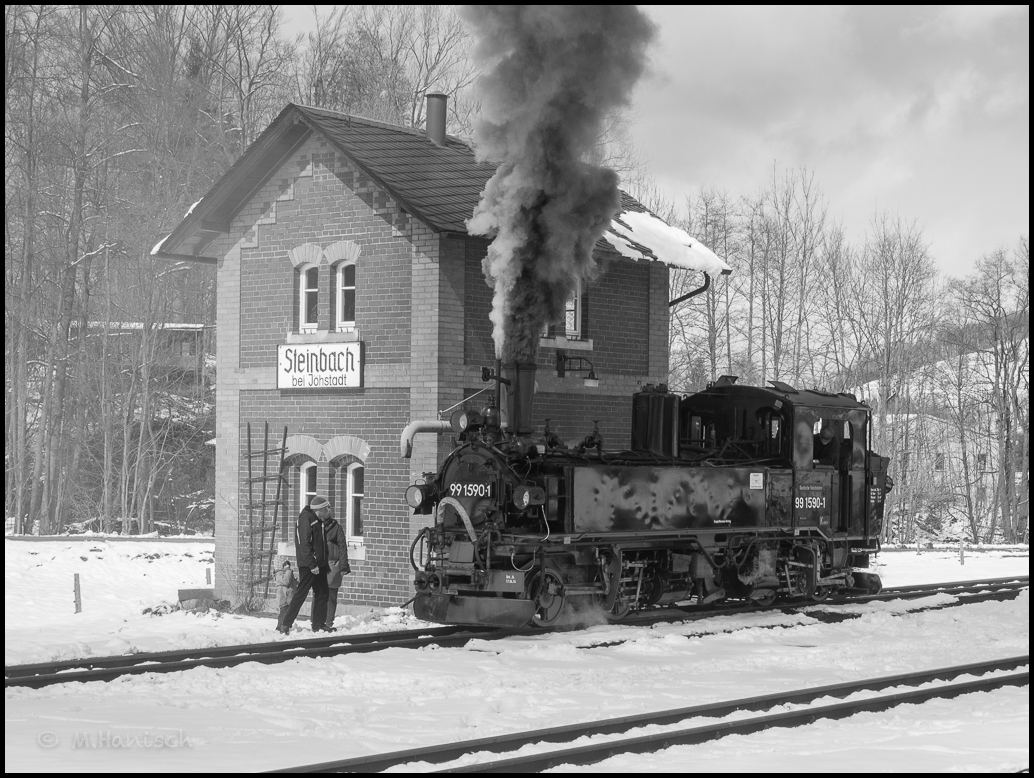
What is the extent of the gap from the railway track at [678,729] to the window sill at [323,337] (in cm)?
929

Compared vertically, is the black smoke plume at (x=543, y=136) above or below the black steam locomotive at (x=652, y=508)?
above

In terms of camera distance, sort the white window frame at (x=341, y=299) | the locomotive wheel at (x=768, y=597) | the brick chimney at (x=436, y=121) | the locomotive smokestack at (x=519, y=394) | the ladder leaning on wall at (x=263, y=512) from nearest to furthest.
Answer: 1. the locomotive smokestack at (x=519, y=394)
2. the locomotive wheel at (x=768, y=597)
3. the white window frame at (x=341, y=299)
4. the ladder leaning on wall at (x=263, y=512)
5. the brick chimney at (x=436, y=121)

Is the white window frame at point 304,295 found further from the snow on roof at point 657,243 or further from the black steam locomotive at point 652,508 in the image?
the snow on roof at point 657,243

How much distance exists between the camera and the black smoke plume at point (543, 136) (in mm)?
12875

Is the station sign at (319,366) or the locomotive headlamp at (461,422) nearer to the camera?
the locomotive headlamp at (461,422)

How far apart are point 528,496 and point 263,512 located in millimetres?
6738

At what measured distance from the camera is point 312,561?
12984 millimetres

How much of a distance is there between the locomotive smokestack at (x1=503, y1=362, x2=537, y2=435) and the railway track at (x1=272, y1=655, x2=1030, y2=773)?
14.8 ft

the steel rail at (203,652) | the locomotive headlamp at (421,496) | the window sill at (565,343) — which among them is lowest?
the steel rail at (203,652)

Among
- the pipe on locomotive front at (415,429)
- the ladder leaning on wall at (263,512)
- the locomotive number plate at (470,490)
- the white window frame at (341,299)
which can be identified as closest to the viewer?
the locomotive number plate at (470,490)

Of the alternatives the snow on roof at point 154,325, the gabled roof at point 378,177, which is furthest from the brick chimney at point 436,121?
the snow on roof at point 154,325

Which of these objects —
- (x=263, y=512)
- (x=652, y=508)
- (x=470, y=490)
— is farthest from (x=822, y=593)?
(x=263, y=512)

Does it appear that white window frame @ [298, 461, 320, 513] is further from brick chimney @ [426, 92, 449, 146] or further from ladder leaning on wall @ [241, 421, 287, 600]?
brick chimney @ [426, 92, 449, 146]

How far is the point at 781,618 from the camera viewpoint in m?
13.8
